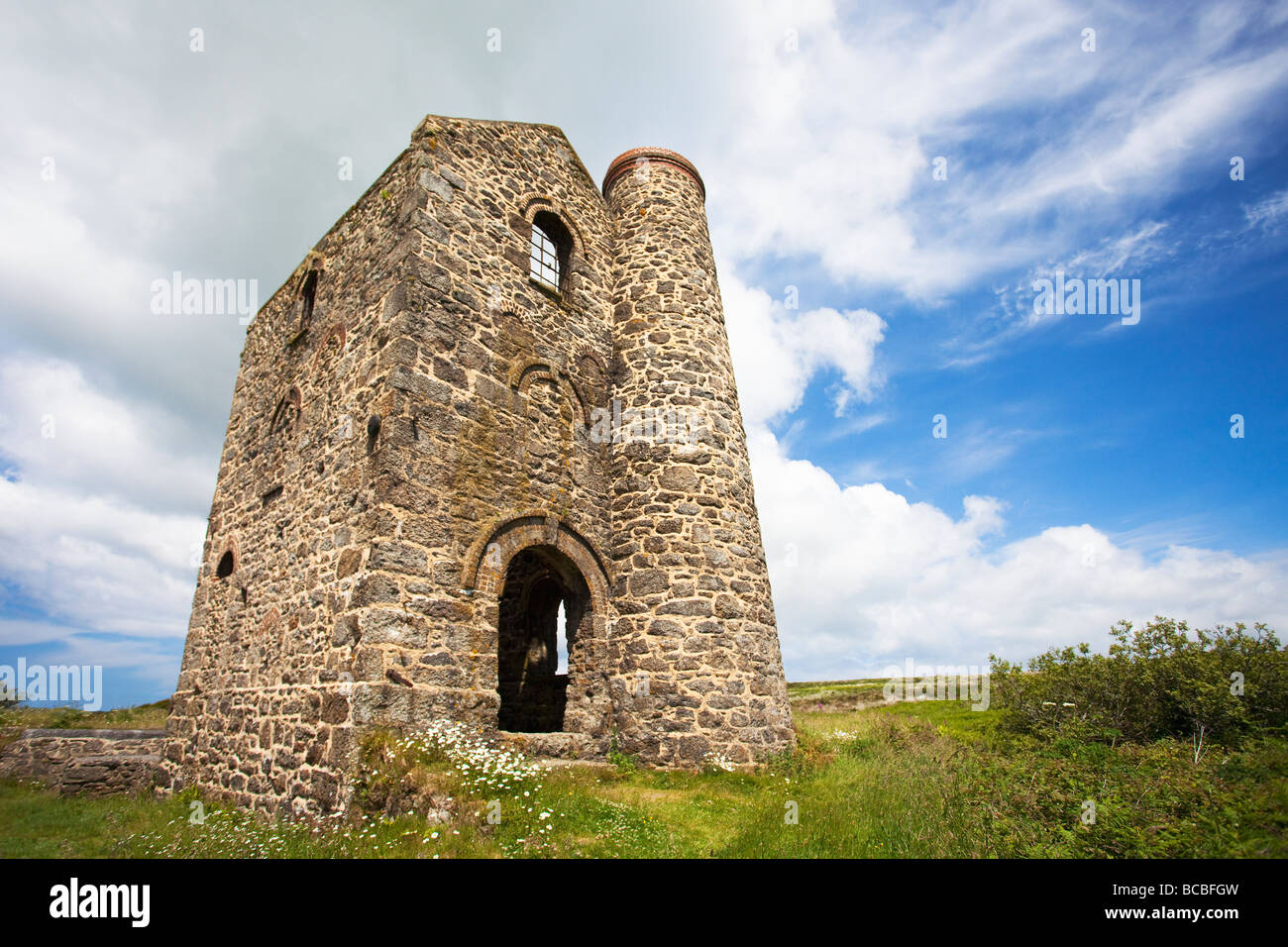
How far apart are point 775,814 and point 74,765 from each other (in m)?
13.1

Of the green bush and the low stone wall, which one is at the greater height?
the green bush

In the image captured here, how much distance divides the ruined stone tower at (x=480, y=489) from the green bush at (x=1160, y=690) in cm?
485

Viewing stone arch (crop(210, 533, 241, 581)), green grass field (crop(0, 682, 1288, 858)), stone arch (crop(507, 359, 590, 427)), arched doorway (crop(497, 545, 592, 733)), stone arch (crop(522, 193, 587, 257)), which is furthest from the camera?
arched doorway (crop(497, 545, 592, 733))

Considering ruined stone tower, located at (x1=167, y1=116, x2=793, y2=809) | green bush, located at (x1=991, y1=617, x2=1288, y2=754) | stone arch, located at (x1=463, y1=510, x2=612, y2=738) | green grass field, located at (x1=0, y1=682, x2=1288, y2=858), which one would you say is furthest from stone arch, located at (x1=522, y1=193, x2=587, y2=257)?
green bush, located at (x1=991, y1=617, x2=1288, y2=754)

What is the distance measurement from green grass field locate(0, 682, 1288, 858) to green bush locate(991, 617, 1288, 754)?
68 cm

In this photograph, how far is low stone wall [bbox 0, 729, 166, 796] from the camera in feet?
37.6

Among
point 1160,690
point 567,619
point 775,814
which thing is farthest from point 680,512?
point 1160,690

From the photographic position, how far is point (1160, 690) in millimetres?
9680

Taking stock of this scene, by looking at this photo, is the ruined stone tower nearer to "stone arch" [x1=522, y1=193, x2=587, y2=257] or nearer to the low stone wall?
"stone arch" [x1=522, y1=193, x2=587, y2=257]

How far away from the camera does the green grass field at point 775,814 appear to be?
16.7 feet

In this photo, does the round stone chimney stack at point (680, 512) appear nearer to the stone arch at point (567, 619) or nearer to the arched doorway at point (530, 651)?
the stone arch at point (567, 619)

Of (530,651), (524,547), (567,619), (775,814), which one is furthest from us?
(530,651)

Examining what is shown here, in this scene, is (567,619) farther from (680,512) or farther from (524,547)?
(680,512)
